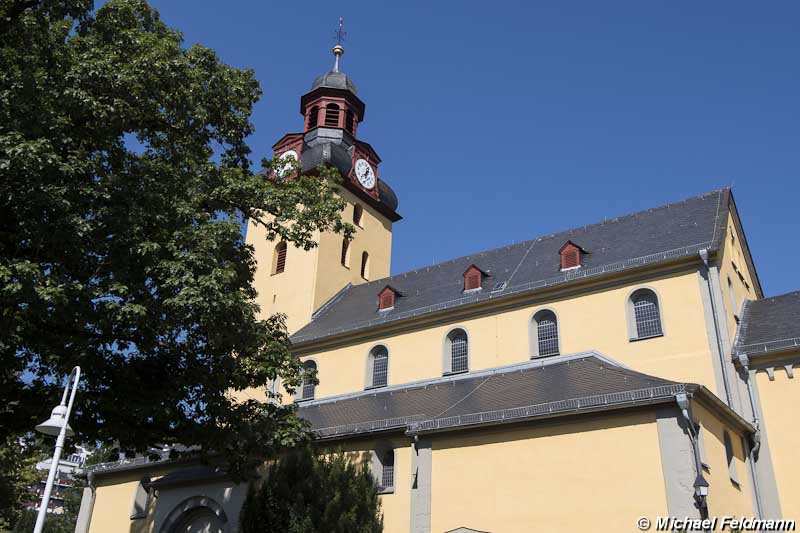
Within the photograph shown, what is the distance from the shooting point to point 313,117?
35812 millimetres

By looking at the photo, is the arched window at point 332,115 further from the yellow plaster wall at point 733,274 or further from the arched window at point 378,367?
the yellow plaster wall at point 733,274

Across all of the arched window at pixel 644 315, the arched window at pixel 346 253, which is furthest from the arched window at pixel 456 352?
the arched window at pixel 346 253

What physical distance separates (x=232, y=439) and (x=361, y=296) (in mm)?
14975

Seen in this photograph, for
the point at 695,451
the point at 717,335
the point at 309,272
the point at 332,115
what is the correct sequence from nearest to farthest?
1. the point at 695,451
2. the point at 717,335
3. the point at 309,272
4. the point at 332,115

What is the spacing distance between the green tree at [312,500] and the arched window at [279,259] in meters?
15.3

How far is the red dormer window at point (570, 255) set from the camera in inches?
876

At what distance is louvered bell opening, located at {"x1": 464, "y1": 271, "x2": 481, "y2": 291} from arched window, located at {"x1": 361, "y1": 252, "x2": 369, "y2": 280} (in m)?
9.16

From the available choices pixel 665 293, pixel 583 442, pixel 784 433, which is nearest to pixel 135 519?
pixel 583 442

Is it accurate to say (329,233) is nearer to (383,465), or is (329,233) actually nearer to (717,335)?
(383,465)

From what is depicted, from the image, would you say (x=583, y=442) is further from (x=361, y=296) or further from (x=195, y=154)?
(x=361, y=296)

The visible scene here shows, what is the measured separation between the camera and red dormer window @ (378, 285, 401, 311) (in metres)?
26.1

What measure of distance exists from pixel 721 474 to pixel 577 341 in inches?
236

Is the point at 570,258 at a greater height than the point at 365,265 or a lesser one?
lesser

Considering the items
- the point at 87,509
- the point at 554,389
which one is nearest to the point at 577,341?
the point at 554,389
